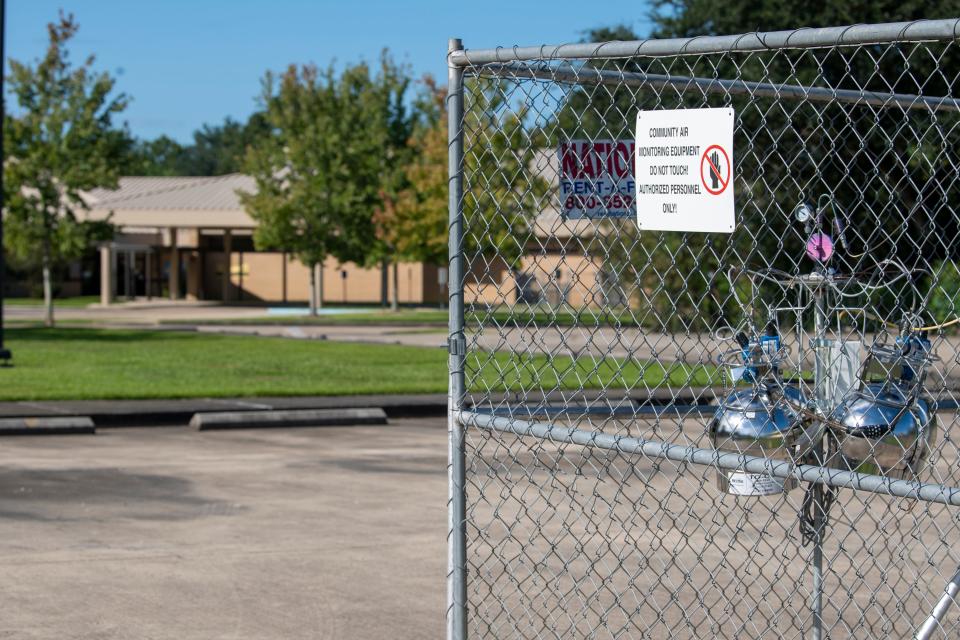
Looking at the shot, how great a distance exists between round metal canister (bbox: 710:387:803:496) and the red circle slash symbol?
0.82 metres

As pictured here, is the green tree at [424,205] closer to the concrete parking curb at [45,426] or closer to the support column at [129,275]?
the support column at [129,275]

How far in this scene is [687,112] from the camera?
3.91 m

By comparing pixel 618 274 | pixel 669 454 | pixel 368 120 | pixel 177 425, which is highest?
pixel 368 120

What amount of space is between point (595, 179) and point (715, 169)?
592 mm

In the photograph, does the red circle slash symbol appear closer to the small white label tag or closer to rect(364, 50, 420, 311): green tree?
the small white label tag

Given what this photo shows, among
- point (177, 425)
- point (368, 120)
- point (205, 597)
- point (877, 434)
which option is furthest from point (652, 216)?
point (368, 120)

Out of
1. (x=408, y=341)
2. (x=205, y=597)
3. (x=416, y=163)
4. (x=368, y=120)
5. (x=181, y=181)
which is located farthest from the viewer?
(x=181, y=181)

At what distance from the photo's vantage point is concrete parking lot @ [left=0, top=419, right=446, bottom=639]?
6520mm

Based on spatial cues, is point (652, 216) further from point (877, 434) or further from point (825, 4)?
point (825, 4)

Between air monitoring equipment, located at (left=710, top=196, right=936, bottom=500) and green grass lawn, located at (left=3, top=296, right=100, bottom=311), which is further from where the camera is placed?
green grass lawn, located at (left=3, top=296, right=100, bottom=311)

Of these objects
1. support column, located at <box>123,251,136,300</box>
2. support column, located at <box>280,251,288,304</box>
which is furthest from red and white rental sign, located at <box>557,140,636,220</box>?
support column, located at <box>123,251,136,300</box>


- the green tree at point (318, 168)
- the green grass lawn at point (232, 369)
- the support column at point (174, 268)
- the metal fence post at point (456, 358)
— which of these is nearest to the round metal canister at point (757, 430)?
the metal fence post at point (456, 358)

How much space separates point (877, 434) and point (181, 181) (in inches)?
2686

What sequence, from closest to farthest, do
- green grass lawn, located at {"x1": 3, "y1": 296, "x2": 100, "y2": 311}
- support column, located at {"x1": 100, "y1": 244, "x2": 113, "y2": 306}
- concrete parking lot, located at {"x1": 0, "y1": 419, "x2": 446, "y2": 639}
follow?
concrete parking lot, located at {"x1": 0, "y1": 419, "x2": 446, "y2": 639}, green grass lawn, located at {"x1": 3, "y1": 296, "x2": 100, "y2": 311}, support column, located at {"x1": 100, "y1": 244, "x2": 113, "y2": 306}
